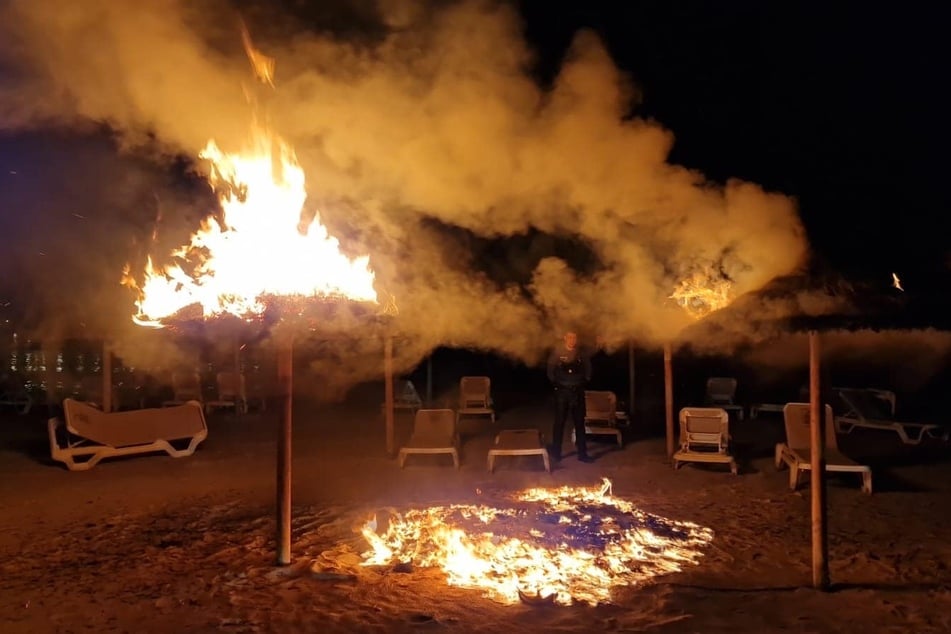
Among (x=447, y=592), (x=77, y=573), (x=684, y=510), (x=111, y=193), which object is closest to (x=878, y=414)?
(x=684, y=510)

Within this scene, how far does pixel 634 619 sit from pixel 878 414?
10882 millimetres

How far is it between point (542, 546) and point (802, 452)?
4.80 meters

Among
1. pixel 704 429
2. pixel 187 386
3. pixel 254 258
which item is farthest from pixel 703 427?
pixel 187 386

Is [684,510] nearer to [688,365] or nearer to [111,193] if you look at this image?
[111,193]

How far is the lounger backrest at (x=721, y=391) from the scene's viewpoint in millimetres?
16312

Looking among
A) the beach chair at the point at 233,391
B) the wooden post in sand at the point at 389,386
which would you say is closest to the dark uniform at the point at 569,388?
the wooden post in sand at the point at 389,386

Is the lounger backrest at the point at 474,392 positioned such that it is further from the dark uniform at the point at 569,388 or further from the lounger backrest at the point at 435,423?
the dark uniform at the point at 569,388

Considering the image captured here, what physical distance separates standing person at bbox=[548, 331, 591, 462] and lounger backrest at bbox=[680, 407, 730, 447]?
1.58 m

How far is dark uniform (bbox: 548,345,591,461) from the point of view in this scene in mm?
11000

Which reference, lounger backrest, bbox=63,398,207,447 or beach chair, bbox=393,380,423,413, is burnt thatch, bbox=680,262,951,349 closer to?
lounger backrest, bbox=63,398,207,447

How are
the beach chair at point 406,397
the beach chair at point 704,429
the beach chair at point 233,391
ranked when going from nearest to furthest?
the beach chair at point 704,429 → the beach chair at point 233,391 → the beach chair at point 406,397

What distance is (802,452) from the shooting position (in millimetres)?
9383

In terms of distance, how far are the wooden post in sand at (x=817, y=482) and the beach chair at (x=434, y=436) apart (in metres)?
5.73

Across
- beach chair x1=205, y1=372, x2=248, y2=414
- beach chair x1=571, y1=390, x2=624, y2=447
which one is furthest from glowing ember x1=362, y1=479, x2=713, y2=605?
beach chair x1=205, y1=372, x2=248, y2=414
